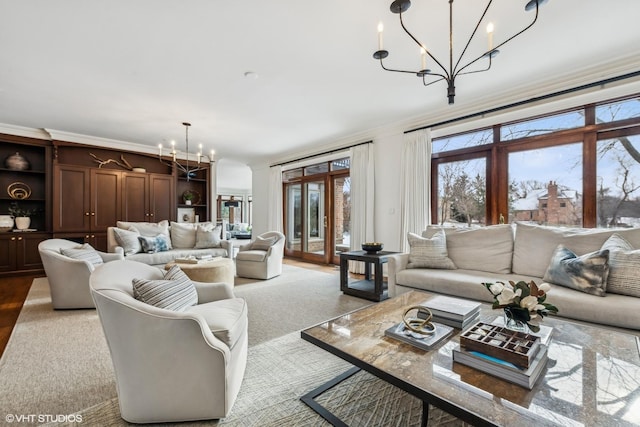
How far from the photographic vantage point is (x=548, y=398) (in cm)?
103

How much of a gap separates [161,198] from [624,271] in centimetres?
714

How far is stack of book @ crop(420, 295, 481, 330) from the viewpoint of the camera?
5.44ft

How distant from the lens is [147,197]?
20.0 ft

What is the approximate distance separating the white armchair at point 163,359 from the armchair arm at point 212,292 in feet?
2.08

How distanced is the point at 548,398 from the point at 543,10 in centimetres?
254

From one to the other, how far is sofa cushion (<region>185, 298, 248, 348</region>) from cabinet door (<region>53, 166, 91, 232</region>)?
4.96 m

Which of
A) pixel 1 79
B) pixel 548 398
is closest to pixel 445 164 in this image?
pixel 548 398

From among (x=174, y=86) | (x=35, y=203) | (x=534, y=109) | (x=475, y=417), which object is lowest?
(x=475, y=417)

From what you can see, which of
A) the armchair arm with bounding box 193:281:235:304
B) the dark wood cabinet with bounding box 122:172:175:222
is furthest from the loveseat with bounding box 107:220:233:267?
the armchair arm with bounding box 193:281:235:304

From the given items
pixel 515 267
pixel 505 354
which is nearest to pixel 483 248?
pixel 515 267

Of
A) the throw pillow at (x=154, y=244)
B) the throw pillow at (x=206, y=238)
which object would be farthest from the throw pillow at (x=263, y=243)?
the throw pillow at (x=154, y=244)

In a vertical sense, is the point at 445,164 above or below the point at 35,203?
above

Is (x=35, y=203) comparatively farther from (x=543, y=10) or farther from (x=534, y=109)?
(x=534, y=109)

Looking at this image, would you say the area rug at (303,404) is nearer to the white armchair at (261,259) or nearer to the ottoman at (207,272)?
the ottoman at (207,272)
